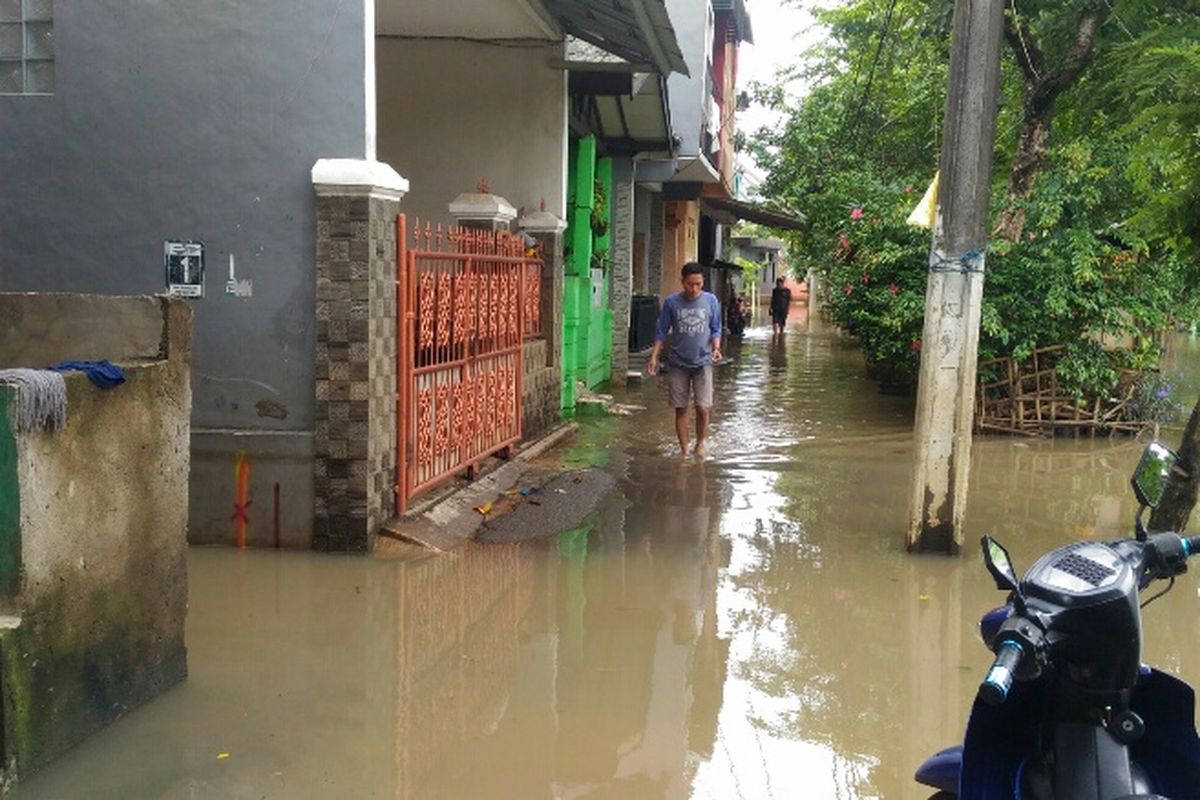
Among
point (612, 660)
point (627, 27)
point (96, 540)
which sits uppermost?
point (627, 27)

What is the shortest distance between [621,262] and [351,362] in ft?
33.6

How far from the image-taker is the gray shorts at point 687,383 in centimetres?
1009

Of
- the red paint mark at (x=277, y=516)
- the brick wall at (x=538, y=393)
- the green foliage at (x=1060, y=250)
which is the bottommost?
the red paint mark at (x=277, y=516)

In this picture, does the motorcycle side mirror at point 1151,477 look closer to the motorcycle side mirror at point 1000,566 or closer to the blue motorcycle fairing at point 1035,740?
the blue motorcycle fairing at point 1035,740

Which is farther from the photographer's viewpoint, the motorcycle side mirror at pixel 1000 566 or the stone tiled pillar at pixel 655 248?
the stone tiled pillar at pixel 655 248

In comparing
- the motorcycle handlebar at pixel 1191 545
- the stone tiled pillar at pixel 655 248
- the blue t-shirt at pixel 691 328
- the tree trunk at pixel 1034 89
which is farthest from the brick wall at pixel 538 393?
the stone tiled pillar at pixel 655 248

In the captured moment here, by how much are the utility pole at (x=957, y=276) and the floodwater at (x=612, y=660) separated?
0.49 meters

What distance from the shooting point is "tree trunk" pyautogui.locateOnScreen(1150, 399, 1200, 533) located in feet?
17.2

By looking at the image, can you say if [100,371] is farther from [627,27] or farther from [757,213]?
[757,213]

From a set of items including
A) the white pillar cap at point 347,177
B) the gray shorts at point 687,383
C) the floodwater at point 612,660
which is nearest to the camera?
the floodwater at point 612,660

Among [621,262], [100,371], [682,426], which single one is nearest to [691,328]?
[682,426]

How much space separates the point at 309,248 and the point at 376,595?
1.94 metres

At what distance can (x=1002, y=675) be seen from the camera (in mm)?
2203

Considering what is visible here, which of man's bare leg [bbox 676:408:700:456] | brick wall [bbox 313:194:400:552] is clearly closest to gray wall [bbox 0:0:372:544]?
brick wall [bbox 313:194:400:552]
